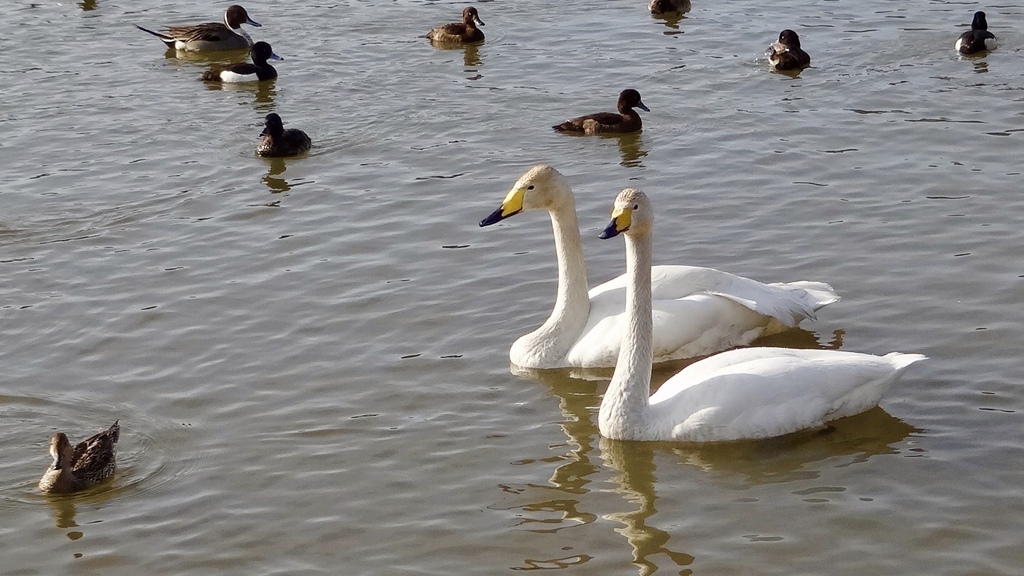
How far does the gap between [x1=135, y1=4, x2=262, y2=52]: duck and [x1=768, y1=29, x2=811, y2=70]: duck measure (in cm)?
744

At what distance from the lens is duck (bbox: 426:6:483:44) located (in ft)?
60.6

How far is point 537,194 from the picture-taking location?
955cm

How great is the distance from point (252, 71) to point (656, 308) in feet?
31.5

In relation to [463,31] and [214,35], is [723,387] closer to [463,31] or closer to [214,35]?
[463,31]

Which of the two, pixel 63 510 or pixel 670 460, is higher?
pixel 670 460

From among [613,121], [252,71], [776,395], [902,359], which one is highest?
[252,71]

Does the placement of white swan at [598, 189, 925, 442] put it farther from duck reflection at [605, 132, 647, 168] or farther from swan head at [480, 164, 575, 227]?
duck reflection at [605, 132, 647, 168]

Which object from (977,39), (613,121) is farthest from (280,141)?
(977,39)

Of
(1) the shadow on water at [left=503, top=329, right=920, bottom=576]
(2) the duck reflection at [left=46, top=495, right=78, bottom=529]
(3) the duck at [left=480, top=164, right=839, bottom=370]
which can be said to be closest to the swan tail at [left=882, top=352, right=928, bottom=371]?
(1) the shadow on water at [left=503, top=329, right=920, bottom=576]

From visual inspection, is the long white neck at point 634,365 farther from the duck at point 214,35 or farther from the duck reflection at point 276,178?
the duck at point 214,35

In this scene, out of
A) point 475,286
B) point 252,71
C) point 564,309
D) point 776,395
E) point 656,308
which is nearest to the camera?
point 776,395

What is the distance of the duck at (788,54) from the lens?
1583 cm

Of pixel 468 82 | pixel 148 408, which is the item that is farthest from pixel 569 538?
pixel 468 82

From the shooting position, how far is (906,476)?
759 cm
